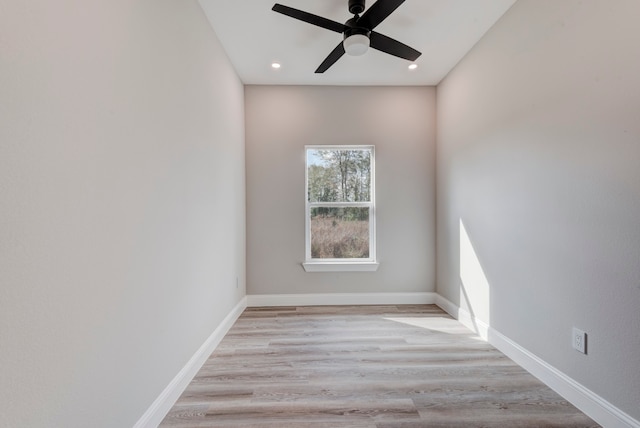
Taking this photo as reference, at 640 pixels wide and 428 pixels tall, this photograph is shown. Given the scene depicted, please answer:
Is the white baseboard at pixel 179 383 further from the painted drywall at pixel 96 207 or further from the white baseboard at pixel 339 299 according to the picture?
the white baseboard at pixel 339 299

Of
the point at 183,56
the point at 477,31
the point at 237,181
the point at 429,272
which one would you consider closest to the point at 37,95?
the point at 183,56

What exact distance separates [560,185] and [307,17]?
1911 mm

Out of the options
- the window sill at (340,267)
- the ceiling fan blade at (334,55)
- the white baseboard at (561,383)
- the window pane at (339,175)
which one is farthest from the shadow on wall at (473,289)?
the ceiling fan blade at (334,55)

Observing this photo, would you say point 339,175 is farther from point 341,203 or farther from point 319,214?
point 319,214

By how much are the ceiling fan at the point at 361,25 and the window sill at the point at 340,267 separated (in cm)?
217

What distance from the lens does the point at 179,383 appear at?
1699 millimetres

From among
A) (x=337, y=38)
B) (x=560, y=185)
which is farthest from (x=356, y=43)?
(x=560, y=185)

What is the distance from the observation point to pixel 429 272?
339 centimetres

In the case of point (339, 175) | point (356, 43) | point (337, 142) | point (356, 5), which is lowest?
point (339, 175)

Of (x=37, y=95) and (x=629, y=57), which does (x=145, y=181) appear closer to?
(x=37, y=95)

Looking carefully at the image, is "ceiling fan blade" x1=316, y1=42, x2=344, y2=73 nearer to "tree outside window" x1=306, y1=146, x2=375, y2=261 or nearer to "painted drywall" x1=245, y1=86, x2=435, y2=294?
"painted drywall" x1=245, y1=86, x2=435, y2=294

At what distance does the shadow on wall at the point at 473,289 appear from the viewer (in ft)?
7.97

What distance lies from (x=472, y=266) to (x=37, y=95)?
3.02 metres

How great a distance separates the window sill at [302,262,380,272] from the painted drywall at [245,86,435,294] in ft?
0.22
